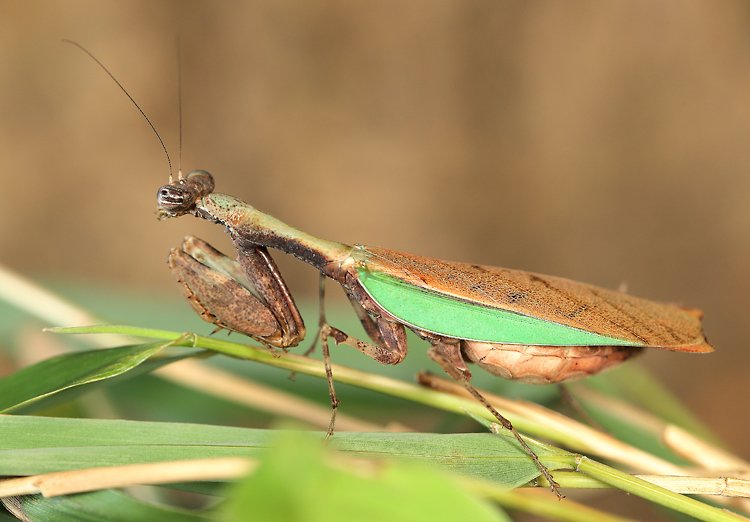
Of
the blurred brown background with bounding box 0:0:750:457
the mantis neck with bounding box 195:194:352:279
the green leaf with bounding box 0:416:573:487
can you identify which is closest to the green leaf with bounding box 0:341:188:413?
the green leaf with bounding box 0:416:573:487

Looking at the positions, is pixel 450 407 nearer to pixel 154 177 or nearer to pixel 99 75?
pixel 154 177

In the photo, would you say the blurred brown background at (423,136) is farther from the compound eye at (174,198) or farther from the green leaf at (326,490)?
the green leaf at (326,490)

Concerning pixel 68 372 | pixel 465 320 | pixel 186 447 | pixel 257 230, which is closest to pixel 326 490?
pixel 186 447

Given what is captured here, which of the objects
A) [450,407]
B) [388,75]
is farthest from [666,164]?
[450,407]

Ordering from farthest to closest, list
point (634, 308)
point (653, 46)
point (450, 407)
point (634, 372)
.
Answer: point (653, 46)
point (634, 372)
point (634, 308)
point (450, 407)

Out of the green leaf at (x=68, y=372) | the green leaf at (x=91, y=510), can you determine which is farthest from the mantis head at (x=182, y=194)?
the green leaf at (x=91, y=510)

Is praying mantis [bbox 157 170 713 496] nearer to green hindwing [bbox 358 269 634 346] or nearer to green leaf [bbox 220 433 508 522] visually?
green hindwing [bbox 358 269 634 346]
